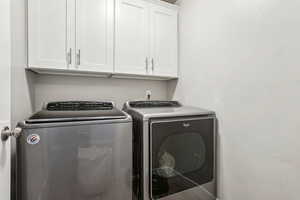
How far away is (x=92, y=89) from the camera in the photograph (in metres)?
1.66

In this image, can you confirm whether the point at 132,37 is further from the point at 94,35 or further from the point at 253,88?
the point at 253,88

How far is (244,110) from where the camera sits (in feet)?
3.76

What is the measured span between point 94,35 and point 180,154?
122 cm

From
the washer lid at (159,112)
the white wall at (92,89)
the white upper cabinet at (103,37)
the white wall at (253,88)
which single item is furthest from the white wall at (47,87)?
the white wall at (253,88)

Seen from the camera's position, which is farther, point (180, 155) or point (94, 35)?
point (94, 35)

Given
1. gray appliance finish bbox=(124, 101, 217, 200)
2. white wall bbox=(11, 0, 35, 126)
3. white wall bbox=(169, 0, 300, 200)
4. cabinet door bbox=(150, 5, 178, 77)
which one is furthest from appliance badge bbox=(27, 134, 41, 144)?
white wall bbox=(169, 0, 300, 200)

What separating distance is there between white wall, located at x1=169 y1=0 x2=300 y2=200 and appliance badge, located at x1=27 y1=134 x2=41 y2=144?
1.28 meters

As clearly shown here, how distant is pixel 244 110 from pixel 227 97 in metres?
0.17

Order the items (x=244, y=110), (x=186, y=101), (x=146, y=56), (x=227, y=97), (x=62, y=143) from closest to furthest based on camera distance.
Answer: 1. (x=62, y=143)
2. (x=244, y=110)
3. (x=227, y=97)
4. (x=146, y=56)
5. (x=186, y=101)

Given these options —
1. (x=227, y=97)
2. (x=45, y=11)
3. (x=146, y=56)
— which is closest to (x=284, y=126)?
(x=227, y=97)

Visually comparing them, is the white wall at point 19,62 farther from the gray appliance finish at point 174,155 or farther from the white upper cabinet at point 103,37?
the gray appliance finish at point 174,155

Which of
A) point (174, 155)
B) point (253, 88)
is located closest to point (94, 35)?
point (174, 155)

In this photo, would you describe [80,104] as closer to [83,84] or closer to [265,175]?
[83,84]

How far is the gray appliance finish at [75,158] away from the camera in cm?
81
